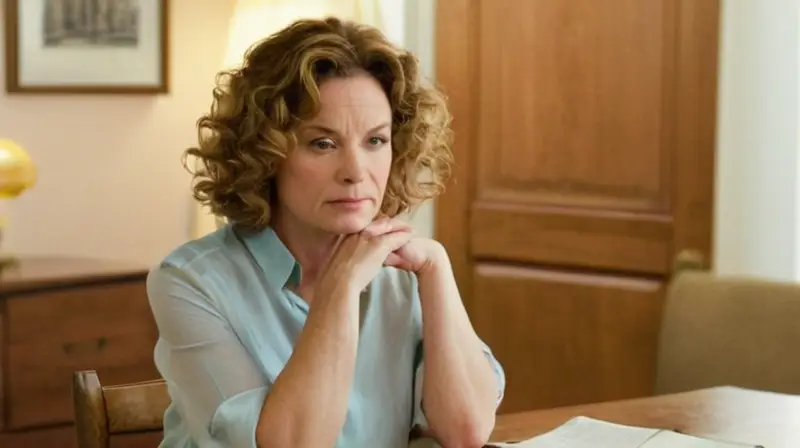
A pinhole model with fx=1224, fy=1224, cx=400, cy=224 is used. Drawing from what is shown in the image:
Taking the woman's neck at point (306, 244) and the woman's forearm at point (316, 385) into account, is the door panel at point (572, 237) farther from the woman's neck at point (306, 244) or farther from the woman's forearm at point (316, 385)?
the woman's forearm at point (316, 385)

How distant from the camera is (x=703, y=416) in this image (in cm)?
186

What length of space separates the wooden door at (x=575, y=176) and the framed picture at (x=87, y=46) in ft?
2.60

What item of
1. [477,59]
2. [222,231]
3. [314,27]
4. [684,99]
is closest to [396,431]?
[222,231]

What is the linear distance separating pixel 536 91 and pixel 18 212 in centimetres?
137

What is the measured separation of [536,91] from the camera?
122 inches

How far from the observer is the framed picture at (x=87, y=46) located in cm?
314

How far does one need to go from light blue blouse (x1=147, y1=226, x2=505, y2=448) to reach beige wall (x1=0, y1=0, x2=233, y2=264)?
1.77m

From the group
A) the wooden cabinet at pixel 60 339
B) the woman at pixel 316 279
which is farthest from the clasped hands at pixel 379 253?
the wooden cabinet at pixel 60 339

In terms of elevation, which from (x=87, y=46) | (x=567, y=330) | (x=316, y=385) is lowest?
(x=567, y=330)

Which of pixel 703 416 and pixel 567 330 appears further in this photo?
pixel 567 330

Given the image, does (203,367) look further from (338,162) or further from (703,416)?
(703,416)

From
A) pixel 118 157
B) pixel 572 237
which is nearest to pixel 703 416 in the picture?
pixel 572 237

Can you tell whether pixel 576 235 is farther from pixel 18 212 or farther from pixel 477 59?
pixel 18 212

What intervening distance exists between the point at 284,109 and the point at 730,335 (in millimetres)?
1158
